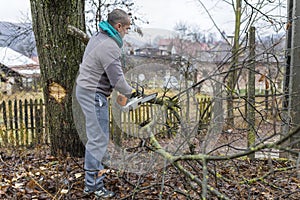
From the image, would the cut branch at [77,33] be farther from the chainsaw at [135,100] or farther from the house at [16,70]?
the house at [16,70]

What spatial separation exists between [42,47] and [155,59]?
2797 mm

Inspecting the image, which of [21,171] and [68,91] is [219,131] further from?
[21,171]

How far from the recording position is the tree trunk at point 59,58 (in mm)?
3531

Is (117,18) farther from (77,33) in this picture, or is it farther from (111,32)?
(77,33)

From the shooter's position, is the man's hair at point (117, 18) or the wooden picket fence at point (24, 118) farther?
the wooden picket fence at point (24, 118)

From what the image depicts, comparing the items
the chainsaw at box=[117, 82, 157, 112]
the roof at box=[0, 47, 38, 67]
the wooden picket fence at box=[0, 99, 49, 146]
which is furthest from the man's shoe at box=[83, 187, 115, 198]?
the roof at box=[0, 47, 38, 67]

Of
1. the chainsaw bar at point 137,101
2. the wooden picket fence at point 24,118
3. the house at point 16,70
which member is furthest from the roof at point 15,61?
the chainsaw bar at point 137,101

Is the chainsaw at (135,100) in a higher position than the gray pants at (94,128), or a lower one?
higher

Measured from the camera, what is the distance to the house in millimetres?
6751

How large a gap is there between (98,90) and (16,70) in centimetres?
660

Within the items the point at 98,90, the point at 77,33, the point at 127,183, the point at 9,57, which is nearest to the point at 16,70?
the point at 9,57

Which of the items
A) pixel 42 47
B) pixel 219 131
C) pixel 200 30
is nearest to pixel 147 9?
pixel 200 30

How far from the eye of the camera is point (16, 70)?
8562 millimetres

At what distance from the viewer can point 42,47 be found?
361cm
